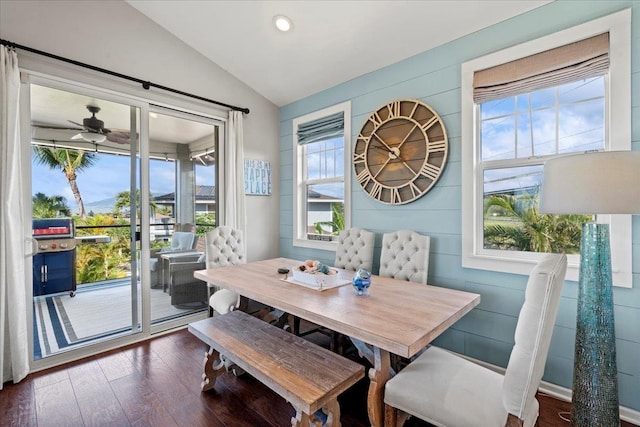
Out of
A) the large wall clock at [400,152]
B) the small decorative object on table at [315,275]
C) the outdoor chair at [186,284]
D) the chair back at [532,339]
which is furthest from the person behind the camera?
the outdoor chair at [186,284]

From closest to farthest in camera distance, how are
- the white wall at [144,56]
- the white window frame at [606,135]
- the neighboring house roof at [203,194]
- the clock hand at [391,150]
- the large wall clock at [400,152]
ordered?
1. the white window frame at [606,135]
2. the white wall at [144,56]
3. the large wall clock at [400,152]
4. the clock hand at [391,150]
5. the neighboring house roof at [203,194]

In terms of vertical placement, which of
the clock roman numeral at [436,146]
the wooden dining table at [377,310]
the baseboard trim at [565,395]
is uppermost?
the clock roman numeral at [436,146]

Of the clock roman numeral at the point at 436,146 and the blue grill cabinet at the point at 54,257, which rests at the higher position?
the clock roman numeral at the point at 436,146

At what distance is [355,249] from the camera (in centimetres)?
308

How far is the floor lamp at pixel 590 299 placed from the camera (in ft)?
4.87

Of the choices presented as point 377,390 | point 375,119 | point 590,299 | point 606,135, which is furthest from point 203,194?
point 606,135

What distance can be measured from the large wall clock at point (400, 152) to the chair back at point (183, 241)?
205 cm

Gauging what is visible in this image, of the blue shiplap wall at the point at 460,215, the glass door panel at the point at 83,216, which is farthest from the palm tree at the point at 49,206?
the blue shiplap wall at the point at 460,215

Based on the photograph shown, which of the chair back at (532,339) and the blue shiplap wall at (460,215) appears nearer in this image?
the chair back at (532,339)

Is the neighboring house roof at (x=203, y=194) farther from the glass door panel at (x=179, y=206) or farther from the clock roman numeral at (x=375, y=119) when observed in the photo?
the clock roman numeral at (x=375, y=119)

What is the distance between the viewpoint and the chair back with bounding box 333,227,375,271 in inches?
118

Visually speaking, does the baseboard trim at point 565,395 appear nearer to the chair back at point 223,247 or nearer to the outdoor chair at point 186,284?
the chair back at point 223,247

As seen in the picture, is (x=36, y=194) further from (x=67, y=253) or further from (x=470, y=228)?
(x=470, y=228)

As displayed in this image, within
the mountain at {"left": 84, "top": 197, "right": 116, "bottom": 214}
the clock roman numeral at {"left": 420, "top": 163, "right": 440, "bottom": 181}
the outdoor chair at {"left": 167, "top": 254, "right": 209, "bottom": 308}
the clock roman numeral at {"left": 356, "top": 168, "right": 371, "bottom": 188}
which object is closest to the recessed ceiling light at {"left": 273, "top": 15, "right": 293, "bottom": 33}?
the clock roman numeral at {"left": 356, "top": 168, "right": 371, "bottom": 188}
